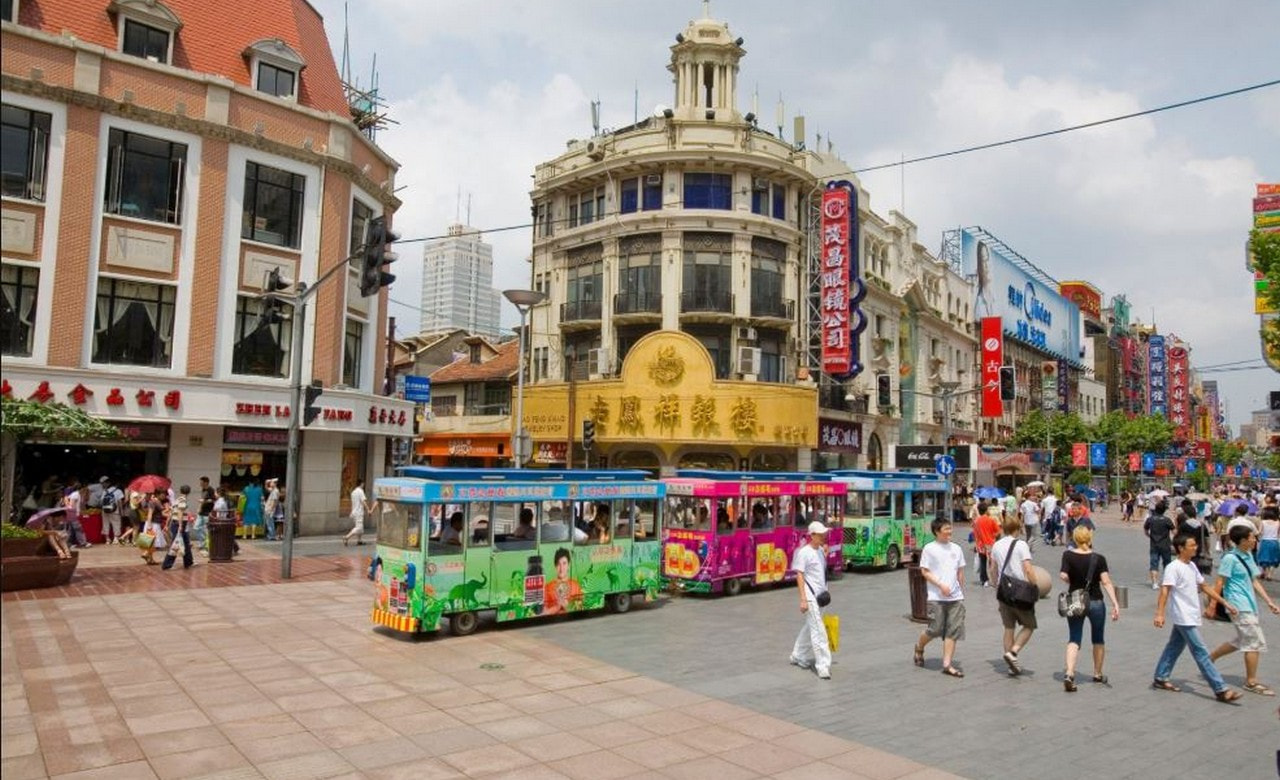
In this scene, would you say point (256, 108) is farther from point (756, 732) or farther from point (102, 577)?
point (756, 732)

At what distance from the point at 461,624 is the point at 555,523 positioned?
215 cm

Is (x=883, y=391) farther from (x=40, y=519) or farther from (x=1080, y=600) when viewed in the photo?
(x=40, y=519)

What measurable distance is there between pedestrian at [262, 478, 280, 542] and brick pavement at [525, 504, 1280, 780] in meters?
14.3

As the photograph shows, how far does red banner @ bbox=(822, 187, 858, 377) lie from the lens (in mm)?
38625

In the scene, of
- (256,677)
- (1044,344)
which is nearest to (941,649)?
(256,677)

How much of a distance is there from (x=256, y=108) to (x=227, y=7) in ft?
14.0

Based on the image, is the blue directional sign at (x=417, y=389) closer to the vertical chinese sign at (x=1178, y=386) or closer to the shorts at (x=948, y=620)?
the shorts at (x=948, y=620)

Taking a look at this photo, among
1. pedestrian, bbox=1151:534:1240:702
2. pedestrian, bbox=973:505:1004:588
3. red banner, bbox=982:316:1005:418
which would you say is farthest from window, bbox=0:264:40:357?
red banner, bbox=982:316:1005:418

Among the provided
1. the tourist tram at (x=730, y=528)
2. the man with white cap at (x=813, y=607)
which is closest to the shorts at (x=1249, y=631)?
the man with white cap at (x=813, y=607)

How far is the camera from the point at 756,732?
867 cm

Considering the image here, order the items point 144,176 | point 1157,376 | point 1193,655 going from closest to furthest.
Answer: point 1193,655, point 144,176, point 1157,376

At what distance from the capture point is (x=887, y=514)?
72.2ft

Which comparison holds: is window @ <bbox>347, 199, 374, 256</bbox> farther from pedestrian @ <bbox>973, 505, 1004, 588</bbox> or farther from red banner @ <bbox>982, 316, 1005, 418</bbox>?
red banner @ <bbox>982, 316, 1005, 418</bbox>

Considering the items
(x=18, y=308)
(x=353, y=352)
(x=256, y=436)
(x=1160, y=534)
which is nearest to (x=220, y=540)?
(x=256, y=436)
